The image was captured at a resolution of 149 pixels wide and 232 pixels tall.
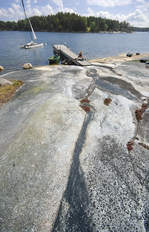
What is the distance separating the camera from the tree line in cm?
13038

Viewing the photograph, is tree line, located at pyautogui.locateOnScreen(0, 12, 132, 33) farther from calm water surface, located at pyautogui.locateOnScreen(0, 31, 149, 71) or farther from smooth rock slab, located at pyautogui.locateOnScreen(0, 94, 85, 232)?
smooth rock slab, located at pyautogui.locateOnScreen(0, 94, 85, 232)

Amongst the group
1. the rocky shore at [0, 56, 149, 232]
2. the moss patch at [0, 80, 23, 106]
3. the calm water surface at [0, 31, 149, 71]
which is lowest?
the calm water surface at [0, 31, 149, 71]

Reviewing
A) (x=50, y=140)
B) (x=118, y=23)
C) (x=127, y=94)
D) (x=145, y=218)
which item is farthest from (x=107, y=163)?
(x=118, y=23)

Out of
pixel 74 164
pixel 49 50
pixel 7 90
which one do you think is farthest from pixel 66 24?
pixel 74 164

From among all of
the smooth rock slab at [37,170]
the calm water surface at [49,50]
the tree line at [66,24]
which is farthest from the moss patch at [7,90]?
the tree line at [66,24]

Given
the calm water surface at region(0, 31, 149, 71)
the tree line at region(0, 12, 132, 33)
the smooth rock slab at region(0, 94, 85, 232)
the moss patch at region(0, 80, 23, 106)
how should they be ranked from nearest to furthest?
the smooth rock slab at region(0, 94, 85, 232), the moss patch at region(0, 80, 23, 106), the calm water surface at region(0, 31, 149, 71), the tree line at region(0, 12, 132, 33)

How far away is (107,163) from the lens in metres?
7.16

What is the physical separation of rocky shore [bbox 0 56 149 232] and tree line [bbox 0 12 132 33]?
149223mm

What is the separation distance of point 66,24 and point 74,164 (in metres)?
159

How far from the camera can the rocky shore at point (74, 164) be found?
5.12 metres

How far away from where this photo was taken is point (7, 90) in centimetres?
1455

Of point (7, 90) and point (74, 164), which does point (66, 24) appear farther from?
point (74, 164)

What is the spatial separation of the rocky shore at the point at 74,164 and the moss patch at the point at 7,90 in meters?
0.94

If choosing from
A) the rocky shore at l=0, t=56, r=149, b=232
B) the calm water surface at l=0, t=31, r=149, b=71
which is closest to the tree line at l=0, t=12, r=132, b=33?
the calm water surface at l=0, t=31, r=149, b=71
